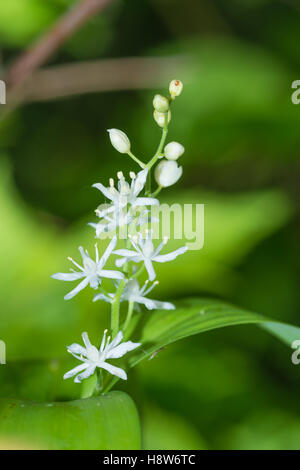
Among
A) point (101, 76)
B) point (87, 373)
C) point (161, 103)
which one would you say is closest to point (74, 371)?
point (87, 373)

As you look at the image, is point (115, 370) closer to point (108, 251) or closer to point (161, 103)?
point (108, 251)

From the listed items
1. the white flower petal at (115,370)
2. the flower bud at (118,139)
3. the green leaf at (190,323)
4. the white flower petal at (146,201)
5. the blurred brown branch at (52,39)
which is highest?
the blurred brown branch at (52,39)

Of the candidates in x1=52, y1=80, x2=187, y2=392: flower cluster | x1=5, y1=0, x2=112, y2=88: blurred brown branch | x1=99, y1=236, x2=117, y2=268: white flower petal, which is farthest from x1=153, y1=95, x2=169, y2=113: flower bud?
x1=5, y1=0, x2=112, y2=88: blurred brown branch

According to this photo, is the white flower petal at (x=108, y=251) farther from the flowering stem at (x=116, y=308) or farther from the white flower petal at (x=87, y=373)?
the white flower petal at (x=87, y=373)
